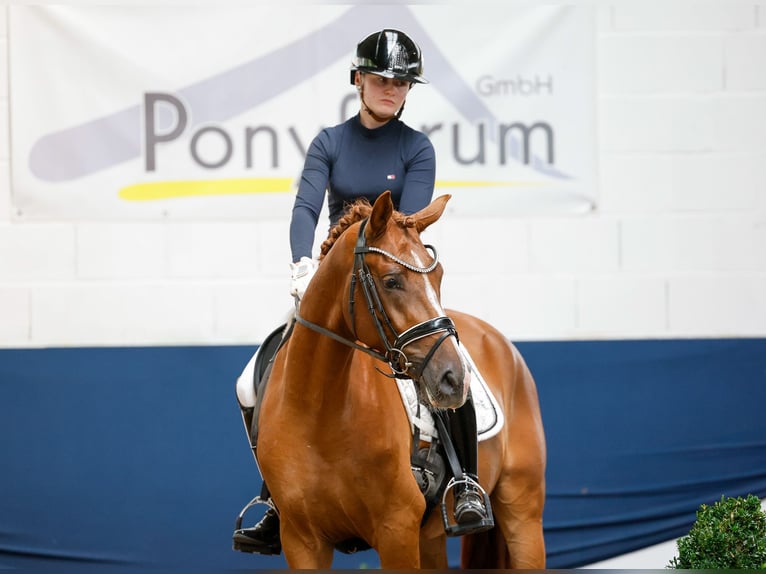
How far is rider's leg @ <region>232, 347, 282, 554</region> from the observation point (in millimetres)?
3162

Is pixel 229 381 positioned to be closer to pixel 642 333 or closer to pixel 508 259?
pixel 508 259

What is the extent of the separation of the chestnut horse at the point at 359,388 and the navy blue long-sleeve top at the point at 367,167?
40 cm

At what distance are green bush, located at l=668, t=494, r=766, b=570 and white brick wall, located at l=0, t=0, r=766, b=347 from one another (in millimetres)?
1483

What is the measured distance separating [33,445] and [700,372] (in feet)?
10.4

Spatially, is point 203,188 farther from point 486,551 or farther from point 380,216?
point 380,216

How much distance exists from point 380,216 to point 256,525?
1248 mm

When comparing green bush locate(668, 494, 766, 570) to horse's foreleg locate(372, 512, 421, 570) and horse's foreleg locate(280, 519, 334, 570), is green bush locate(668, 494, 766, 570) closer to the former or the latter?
horse's foreleg locate(372, 512, 421, 570)

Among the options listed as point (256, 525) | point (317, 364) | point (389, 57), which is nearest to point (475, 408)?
point (317, 364)

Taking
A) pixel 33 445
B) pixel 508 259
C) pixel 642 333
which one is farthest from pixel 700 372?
pixel 33 445

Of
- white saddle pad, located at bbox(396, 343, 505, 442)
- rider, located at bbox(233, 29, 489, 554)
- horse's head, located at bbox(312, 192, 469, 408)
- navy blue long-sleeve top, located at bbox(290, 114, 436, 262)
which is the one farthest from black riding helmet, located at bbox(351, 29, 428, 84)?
white saddle pad, located at bbox(396, 343, 505, 442)

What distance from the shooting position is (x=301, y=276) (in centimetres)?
285

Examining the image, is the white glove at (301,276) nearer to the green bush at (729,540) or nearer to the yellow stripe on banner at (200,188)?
the green bush at (729,540)

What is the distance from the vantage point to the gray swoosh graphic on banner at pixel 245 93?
4.59m

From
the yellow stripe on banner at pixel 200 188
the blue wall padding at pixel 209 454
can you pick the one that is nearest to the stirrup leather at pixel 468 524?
the blue wall padding at pixel 209 454
